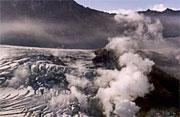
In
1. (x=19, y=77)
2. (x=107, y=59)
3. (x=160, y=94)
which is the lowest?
(x=160, y=94)

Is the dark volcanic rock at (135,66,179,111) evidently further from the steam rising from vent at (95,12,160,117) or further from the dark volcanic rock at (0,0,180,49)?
the dark volcanic rock at (0,0,180,49)

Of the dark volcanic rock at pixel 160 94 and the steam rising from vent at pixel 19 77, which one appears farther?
the dark volcanic rock at pixel 160 94

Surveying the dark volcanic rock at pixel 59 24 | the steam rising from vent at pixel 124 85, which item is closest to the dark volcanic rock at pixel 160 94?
the steam rising from vent at pixel 124 85

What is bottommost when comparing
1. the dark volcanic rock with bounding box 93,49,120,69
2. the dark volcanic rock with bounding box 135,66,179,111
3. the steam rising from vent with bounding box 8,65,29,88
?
the dark volcanic rock with bounding box 135,66,179,111

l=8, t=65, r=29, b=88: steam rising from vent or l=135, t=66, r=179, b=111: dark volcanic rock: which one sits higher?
l=8, t=65, r=29, b=88: steam rising from vent

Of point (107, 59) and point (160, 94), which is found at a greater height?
point (107, 59)

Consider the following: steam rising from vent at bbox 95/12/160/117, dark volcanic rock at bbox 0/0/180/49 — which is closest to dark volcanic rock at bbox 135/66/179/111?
steam rising from vent at bbox 95/12/160/117

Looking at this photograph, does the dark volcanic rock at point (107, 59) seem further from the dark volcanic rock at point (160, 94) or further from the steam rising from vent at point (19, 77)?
the steam rising from vent at point (19, 77)

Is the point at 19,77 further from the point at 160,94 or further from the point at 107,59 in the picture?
the point at 160,94

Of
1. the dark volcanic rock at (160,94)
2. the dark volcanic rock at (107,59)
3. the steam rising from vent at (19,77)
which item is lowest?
the dark volcanic rock at (160,94)

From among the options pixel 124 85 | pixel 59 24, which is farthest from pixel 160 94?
pixel 59 24

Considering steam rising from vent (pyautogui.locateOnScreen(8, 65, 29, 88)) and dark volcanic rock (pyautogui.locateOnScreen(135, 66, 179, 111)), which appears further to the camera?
dark volcanic rock (pyautogui.locateOnScreen(135, 66, 179, 111))
